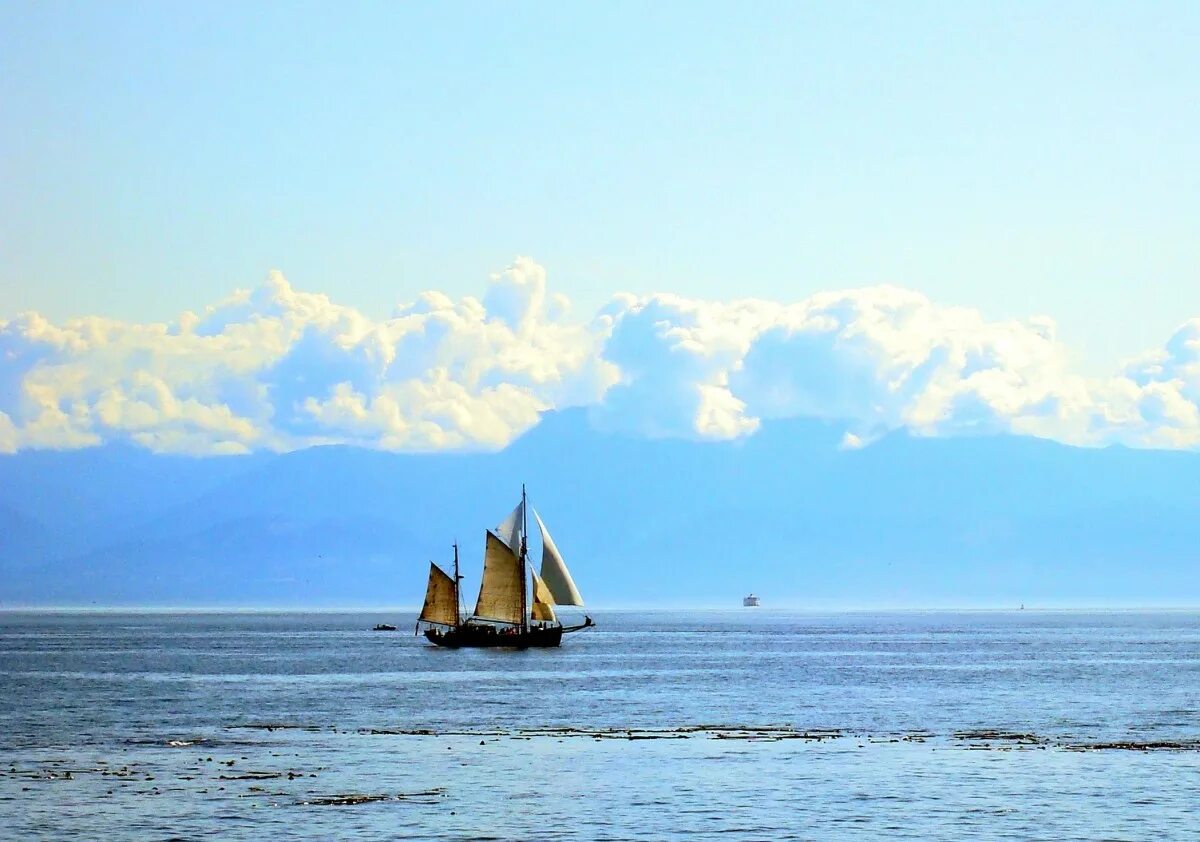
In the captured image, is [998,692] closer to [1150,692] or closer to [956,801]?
[1150,692]

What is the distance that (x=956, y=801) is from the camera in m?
56.5

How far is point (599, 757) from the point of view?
227 feet

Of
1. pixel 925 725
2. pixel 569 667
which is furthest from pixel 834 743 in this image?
pixel 569 667

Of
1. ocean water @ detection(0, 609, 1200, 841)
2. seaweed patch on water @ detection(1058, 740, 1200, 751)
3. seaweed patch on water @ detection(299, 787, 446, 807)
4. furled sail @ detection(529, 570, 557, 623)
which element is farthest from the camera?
furled sail @ detection(529, 570, 557, 623)

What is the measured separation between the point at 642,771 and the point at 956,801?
13.2 meters

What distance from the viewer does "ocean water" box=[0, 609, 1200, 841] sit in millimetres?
52438

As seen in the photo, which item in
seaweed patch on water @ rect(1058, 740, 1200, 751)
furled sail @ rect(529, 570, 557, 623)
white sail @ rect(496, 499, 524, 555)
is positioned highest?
white sail @ rect(496, 499, 524, 555)

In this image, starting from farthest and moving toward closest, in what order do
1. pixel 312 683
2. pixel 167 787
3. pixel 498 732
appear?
1. pixel 312 683
2. pixel 498 732
3. pixel 167 787

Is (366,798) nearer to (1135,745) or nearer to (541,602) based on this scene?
(1135,745)

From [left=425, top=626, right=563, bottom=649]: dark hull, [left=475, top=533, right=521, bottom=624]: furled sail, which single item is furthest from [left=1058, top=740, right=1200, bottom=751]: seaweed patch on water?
[left=425, top=626, right=563, bottom=649]: dark hull

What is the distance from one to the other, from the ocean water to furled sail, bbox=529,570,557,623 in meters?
41.7

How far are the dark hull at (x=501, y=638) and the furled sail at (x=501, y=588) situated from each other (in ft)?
5.95

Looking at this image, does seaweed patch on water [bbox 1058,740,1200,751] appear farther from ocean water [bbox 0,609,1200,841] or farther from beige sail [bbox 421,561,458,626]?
beige sail [bbox 421,561,458,626]

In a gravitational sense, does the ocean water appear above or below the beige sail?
below
